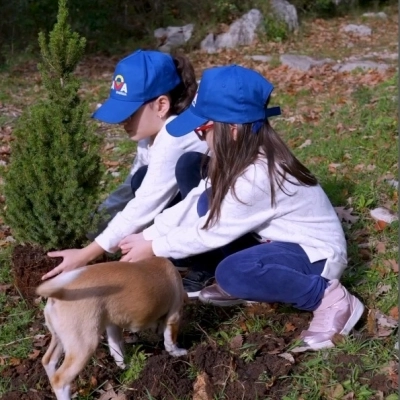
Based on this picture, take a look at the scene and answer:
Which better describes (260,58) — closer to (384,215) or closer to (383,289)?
(384,215)

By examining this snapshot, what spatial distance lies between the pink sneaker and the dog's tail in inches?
47.4

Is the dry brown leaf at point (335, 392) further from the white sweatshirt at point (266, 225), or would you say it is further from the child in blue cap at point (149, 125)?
the child in blue cap at point (149, 125)

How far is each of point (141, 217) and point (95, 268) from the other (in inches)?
34.7

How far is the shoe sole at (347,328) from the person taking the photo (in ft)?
11.1

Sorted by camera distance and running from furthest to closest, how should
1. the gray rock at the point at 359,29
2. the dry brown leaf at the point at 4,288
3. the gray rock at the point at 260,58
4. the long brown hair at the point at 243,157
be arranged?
the gray rock at the point at 359,29, the gray rock at the point at 260,58, the dry brown leaf at the point at 4,288, the long brown hair at the point at 243,157

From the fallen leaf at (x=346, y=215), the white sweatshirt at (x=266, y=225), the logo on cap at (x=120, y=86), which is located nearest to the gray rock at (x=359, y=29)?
the fallen leaf at (x=346, y=215)

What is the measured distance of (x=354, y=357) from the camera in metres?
3.28

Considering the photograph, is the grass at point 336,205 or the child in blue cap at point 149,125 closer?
the grass at point 336,205

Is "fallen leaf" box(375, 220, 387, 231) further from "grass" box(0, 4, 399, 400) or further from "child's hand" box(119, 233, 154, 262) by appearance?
"child's hand" box(119, 233, 154, 262)

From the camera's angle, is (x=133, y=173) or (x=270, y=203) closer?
(x=270, y=203)

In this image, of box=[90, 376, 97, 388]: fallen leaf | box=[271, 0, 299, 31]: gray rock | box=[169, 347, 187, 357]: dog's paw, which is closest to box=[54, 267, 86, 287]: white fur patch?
box=[90, 376, 97, 388]: fallen leaf

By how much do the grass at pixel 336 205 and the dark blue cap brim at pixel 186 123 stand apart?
1.08 meters

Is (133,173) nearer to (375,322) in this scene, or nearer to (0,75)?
(375,322)

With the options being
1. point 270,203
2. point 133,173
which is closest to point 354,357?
point 270,203
